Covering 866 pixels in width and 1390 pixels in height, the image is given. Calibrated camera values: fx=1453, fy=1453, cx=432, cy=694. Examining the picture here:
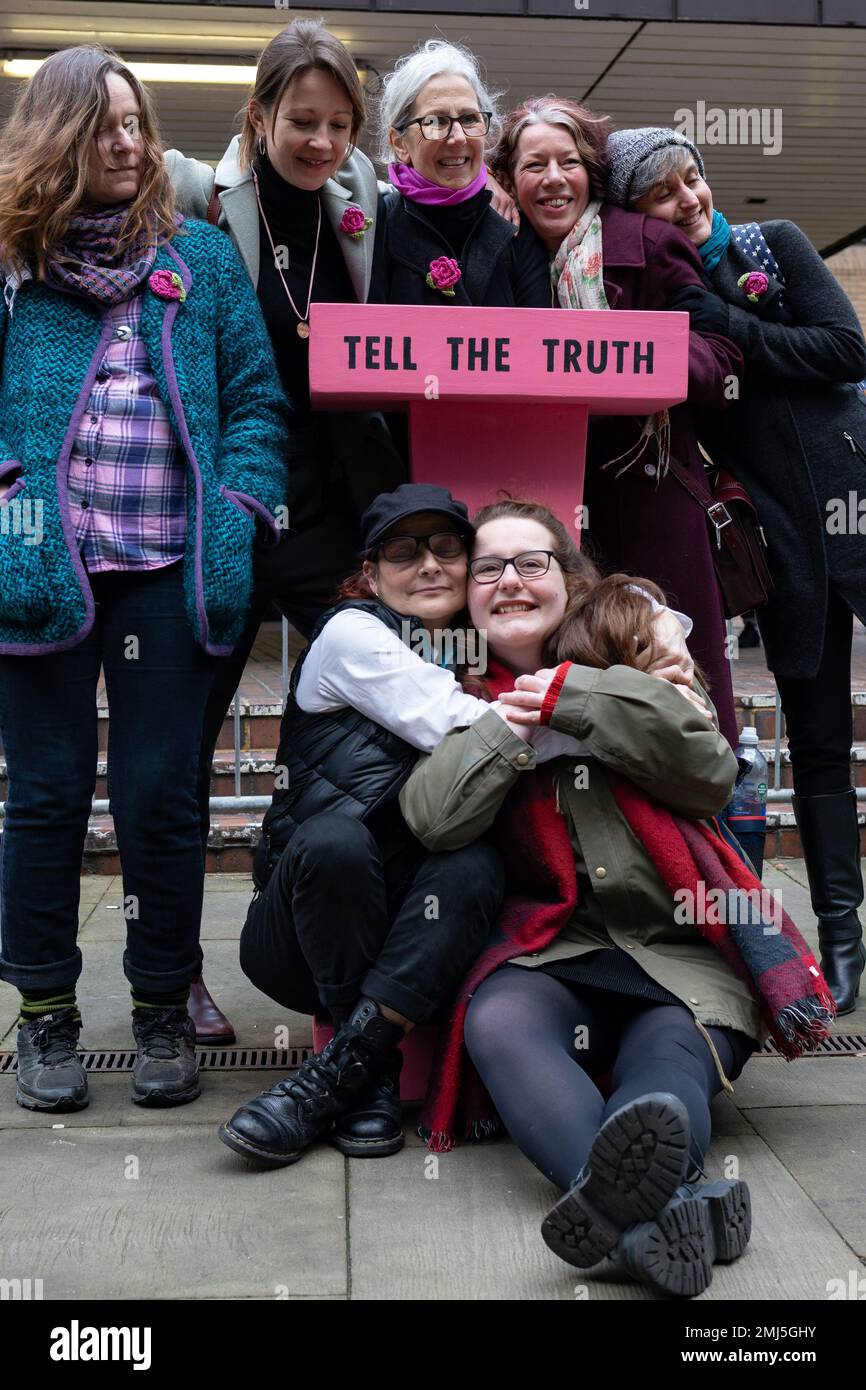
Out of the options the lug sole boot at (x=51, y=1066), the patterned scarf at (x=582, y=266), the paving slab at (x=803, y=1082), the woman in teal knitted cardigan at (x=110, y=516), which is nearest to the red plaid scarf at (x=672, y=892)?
the paving slab at (x=803, y=1082)

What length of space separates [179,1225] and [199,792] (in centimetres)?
117

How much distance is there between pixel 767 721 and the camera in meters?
6.09

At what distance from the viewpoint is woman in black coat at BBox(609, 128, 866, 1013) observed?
128 inches

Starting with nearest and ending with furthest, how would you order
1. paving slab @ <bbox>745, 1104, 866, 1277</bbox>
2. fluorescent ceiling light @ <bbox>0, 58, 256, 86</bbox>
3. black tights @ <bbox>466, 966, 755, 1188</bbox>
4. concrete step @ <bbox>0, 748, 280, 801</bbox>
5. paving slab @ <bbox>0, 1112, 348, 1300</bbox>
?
paving slab @ <bbox>0, 1112, 348, 1300</bbox> < black tights @ <bbox>466, 966, 755, 1188</bbox> < paving slab @ <bbox>745, 1104, 866, 1277</bbox> < concrete step @ <bbox>0, 748, 280, 801</bbox> < fluorescent ceiling light @ <bbox>0, 58, 256, 86</bbox>

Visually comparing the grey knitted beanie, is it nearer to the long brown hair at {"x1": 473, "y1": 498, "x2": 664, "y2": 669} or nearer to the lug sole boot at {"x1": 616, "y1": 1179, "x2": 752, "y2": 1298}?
the long brown hair at {"x1": 473, "y1": 498, "x2": 664, "y2": 669}

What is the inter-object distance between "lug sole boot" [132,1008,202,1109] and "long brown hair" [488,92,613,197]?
1.98m

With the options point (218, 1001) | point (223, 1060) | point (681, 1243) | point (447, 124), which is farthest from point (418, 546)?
point (218, 1001)

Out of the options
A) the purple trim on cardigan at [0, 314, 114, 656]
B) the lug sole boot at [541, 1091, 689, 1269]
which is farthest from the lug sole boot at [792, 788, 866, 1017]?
the purple trim on cardigan at [0, 314, 114, 656]

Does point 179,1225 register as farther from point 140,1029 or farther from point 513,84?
point 513,84

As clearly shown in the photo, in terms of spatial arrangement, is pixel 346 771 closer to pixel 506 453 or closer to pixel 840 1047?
pixel 506 453

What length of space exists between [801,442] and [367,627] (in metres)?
1.29

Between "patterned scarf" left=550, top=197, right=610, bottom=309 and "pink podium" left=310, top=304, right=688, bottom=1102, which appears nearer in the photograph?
"pink podium" left=310, top=304, right=688, bottom=1102

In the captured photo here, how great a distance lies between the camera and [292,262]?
314cm
